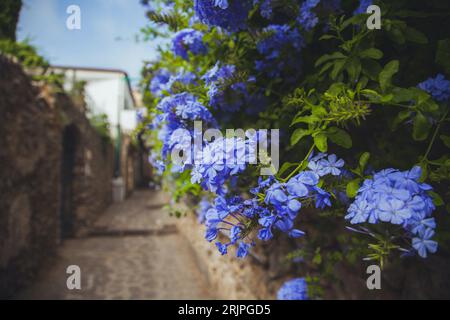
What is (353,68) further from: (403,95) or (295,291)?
(295,291)

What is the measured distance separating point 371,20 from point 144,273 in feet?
14.8

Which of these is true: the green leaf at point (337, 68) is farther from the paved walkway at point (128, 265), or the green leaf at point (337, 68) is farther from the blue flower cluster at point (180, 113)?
the paved walkway at point (128, 265)

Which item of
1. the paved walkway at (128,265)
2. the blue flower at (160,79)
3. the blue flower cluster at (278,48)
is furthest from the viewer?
the paved walkway at (128,265)

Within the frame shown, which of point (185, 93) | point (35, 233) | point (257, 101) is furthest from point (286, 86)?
point (35, 233)

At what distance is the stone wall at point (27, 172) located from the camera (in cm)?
351

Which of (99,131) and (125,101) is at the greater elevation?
(125,101)

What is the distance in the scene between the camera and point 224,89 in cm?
126

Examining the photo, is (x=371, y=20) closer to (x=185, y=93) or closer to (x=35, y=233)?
(x=185, y=93)

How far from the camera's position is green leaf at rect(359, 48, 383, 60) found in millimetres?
984

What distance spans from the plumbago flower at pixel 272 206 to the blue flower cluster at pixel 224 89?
46cm

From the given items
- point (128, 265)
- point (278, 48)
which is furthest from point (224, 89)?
point (128, 265)

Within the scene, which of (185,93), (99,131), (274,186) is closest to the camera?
(274,186)

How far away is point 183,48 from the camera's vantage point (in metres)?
1.64

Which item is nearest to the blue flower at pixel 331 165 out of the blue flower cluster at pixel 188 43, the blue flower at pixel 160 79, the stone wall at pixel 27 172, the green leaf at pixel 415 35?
the green leaf at pixel 415 35
